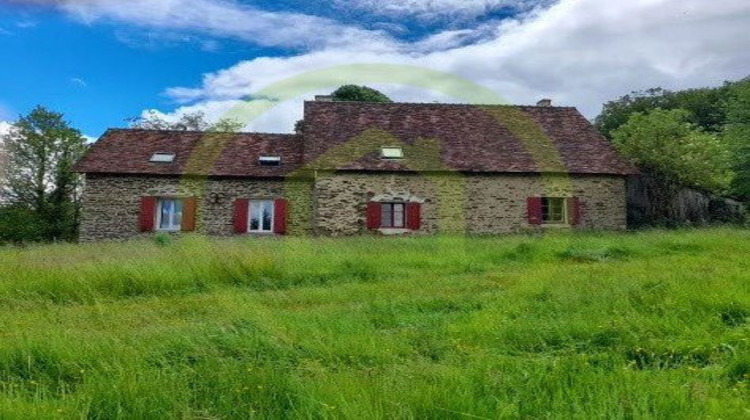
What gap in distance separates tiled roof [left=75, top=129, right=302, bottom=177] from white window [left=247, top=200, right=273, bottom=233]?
1121 millimetres

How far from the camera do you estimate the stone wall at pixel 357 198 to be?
793 inches

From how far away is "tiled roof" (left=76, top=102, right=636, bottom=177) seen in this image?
20.5 metres

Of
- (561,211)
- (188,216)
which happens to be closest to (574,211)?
(561,211)

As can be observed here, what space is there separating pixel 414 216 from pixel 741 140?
13373 millimetres

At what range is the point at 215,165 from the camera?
20.9 meters

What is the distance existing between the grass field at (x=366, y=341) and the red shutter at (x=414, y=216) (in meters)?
10.7

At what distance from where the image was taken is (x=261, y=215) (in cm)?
2098

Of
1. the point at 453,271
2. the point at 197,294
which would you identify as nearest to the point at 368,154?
the point at 453,271

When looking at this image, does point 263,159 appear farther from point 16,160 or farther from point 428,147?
point 16,160

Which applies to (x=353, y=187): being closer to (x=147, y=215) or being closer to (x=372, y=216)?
(x=372, y=216)

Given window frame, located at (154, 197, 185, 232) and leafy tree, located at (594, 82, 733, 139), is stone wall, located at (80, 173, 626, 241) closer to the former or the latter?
window frame, located at (154, 197, 185, 232)

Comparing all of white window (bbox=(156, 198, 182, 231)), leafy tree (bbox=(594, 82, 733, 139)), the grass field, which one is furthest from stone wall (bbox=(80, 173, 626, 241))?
leafy tree (bbox=(594, 82, 733, 139))

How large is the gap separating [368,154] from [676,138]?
12.3 metres

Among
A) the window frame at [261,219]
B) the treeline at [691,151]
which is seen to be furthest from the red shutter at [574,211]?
the window frame at [261,219]
